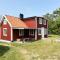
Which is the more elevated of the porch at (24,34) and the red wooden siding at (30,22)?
the red wooden siding at (30,22)

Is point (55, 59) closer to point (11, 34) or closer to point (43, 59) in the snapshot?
point (43, 59)

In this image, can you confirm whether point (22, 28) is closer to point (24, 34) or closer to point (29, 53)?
point (24, 34)

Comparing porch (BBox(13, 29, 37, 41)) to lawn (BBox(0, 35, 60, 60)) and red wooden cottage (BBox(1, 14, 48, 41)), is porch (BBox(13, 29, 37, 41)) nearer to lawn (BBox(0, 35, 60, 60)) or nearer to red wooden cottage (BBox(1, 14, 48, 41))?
red wooden cottage (BBox(1, 14, 48, 41))

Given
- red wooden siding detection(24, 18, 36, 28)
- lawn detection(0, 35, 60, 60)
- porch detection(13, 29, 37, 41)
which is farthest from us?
red wooden siding detection(24, 18, 36, 28)

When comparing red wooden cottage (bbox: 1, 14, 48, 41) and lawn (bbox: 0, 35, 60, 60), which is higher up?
red wooden cottage (bbox: 1, 14, 48, 41)

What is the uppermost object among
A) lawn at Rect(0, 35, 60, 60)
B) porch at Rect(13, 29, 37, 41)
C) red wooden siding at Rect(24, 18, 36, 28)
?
red wooden siding at Rect(24, 18, 36, 28)

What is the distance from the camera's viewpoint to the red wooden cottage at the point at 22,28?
113ft

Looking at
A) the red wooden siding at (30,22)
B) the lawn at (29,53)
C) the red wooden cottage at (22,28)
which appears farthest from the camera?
the red wooden siding at (30,22)

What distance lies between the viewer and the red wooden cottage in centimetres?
3447

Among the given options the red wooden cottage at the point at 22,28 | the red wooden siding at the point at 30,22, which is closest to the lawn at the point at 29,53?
the red wooden cottage at the point at 22,28

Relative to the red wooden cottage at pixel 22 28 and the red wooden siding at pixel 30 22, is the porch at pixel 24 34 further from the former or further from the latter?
the red wooden siding at pixel 30 22

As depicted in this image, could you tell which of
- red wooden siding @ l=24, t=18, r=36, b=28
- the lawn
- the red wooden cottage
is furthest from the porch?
the lawn

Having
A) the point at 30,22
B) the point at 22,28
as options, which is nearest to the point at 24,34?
the point at 22,28

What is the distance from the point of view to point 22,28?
34.3 meters
